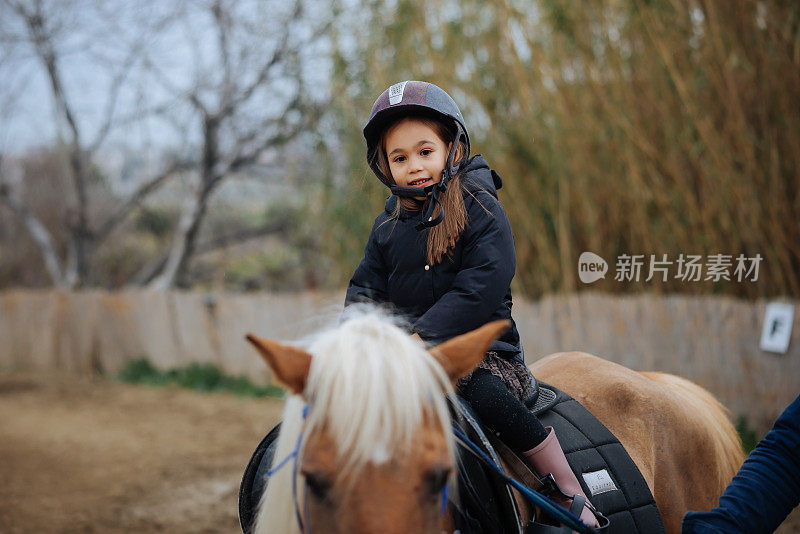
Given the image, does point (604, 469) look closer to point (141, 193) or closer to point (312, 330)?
point (312, 330)

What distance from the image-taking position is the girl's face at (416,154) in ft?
6.40

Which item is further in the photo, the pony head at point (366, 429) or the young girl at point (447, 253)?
the young girl at point (447, 253)

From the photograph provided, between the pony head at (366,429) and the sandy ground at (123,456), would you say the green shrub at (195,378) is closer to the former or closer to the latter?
the sandy ground at (123,456)

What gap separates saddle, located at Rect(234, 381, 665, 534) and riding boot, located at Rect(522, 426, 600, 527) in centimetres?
4

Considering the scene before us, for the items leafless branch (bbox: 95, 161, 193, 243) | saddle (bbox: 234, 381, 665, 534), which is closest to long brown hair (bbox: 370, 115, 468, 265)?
saddle (bbox: 234, 381, 665, 534)

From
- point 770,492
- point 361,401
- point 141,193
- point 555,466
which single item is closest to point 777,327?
point 555,466

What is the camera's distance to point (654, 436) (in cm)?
228

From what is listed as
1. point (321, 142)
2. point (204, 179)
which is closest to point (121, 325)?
point (204, 179)

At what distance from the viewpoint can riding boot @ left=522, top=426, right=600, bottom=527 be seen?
182cm

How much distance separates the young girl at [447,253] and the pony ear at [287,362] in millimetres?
424

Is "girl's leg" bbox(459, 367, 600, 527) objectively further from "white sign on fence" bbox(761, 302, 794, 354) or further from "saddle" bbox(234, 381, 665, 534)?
"white sign on fence" bbox(761, 302, 794, 354)

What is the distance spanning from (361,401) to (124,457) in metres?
6.07

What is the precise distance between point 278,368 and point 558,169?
Result: 5.30 metres

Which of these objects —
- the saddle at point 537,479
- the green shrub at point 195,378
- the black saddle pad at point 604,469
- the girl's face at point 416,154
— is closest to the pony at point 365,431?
the saddle at point 537,479
